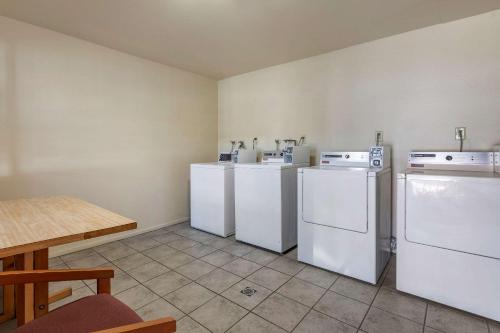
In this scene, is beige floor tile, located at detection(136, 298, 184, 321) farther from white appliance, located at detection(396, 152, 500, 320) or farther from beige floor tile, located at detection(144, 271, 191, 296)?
white appliance, located at detection(396, 152, 500, 320)

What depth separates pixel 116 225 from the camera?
1396mm

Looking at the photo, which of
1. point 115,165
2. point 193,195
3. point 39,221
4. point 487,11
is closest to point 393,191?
point 487,11

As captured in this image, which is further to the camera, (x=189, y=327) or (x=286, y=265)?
(x=286, y=265)

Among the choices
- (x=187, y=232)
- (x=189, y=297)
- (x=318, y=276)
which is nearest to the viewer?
(x=189, y=297)

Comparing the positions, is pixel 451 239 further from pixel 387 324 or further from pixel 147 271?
pixel 147 271

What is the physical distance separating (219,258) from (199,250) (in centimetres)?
33

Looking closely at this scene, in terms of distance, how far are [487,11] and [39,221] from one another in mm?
3823

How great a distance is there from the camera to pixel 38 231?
131 cm

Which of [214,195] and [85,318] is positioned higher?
[214,195]

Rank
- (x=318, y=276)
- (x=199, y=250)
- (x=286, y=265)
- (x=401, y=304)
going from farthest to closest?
1. (x=199, y=250)
2. (x=286, y=265)
3. (x=318, y=276)
4. (x=401, y=304)

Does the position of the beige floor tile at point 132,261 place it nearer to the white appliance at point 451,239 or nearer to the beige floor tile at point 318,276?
the beige floor tile at point 318,276

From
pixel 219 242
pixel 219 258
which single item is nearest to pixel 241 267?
pixel 219 258

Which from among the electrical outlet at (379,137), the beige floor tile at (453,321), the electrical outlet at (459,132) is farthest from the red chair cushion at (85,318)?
the electrical outlet at (459,132)

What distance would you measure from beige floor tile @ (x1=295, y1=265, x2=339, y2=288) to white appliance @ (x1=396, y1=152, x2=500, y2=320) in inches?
21.5
